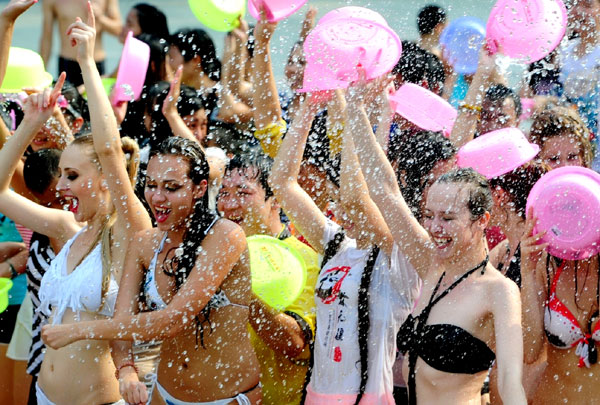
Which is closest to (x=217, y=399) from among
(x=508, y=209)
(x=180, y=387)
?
(x=180, y=387)

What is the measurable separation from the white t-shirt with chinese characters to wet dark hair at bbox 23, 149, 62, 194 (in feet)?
4.98

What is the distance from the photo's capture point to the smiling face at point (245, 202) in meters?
4.28

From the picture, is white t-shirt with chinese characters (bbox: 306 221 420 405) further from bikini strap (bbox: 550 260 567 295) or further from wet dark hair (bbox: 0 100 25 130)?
wet dark hair (bbox: 0 100 25 130)

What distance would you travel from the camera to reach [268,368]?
13.3 ft

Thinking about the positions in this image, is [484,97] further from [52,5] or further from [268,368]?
[52,5]

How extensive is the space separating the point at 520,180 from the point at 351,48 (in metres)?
0.89

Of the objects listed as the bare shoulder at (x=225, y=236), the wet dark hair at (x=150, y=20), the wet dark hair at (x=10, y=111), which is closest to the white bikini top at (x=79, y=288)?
the bare shoulder at (x=225, y=236)

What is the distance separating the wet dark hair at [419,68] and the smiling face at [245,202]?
4.10 feet

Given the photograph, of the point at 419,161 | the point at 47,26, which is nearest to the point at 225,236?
the point at 419,161

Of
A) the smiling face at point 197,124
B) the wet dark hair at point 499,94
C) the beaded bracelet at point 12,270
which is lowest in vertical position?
the beaded bracelet at point 12,270

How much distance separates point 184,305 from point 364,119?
99 centimetres

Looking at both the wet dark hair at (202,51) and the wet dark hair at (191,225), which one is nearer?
the wet dark hair at (191,225)

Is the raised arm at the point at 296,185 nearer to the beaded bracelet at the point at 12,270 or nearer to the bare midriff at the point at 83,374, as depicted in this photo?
the bare midriff at the point at 83,374

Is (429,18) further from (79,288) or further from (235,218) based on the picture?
(79,288)
